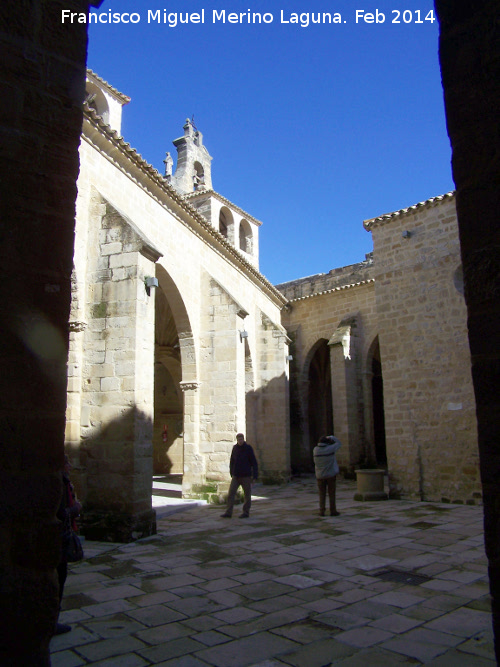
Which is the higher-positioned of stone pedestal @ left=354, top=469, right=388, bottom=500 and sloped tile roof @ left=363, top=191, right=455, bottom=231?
sloped tile roof @ left=363, top=191, right=455, bottom=231

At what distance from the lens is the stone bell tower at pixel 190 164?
21234 mm

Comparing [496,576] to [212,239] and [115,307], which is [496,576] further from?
[212,239]

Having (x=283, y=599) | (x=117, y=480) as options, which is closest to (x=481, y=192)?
(x=283, y=599)

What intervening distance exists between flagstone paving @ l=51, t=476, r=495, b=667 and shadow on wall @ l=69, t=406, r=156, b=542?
0.29m

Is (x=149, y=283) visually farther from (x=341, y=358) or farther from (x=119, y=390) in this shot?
(x=341, y=358)

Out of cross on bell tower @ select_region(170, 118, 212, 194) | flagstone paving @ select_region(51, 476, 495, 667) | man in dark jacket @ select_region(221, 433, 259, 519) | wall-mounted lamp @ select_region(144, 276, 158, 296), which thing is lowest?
flagstone paving @ select_region(51, 476, 495, 667)

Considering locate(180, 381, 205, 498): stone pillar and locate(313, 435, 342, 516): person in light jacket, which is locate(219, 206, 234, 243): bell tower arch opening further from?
locate(313, 435, 342, 516): person in light jacket

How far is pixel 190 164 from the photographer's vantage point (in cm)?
2150

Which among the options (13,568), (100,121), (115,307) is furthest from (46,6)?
(100,121)

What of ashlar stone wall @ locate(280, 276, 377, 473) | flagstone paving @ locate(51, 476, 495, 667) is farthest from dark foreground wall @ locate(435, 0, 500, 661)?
ashlar stone wall @ locate(280, 276, 377, 473)

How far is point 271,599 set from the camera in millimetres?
4141

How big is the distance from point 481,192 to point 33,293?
1.75 metres

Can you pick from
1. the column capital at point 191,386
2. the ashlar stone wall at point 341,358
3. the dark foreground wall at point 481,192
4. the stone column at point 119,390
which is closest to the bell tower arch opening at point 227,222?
the ashlar stone wall at point 341,358

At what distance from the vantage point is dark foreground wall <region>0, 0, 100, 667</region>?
5.81ft
